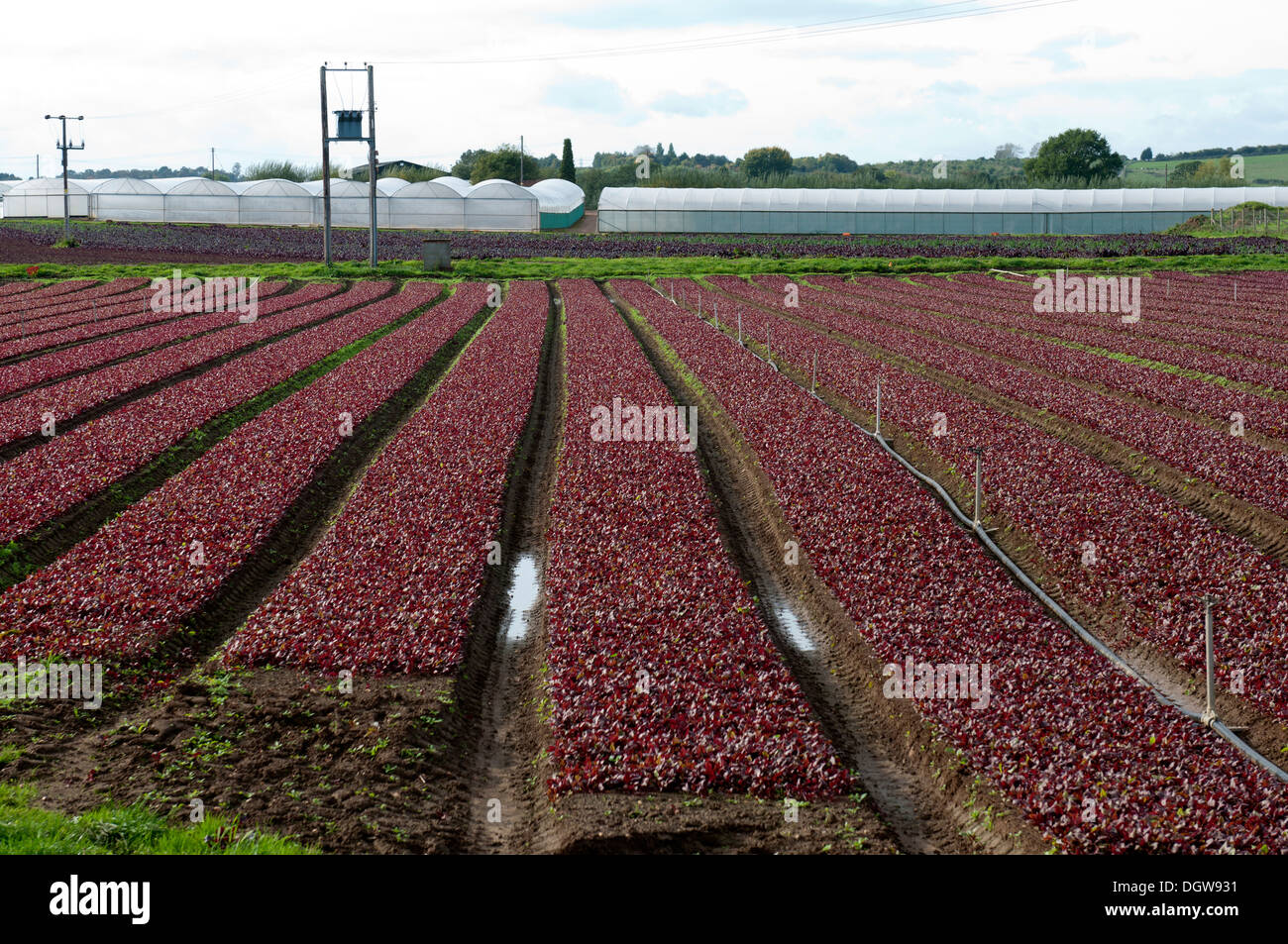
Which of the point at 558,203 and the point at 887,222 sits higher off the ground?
the point at 558,203

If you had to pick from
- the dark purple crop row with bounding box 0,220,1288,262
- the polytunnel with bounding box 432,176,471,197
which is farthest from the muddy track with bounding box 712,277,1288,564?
the polytunnel with bounding box 432,176,471,197

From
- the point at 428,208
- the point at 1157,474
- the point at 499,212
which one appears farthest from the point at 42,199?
the point at 1157,474

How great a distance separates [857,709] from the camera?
36.7 feet

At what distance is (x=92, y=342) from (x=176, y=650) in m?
25.7

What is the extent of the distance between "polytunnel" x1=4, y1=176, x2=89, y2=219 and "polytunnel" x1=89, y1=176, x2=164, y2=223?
327 cm

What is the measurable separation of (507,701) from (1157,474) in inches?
497

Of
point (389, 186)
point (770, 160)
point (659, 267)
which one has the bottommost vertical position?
point (659, 267)

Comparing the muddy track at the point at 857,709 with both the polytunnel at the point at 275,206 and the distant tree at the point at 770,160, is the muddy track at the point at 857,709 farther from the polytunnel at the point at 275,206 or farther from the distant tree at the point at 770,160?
the distant tree at the point at 770,160

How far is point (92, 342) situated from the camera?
112 feet

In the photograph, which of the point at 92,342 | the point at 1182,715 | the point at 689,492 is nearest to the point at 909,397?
the point at 689,492

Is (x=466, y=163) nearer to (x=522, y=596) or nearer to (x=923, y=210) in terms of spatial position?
(x=923, y=210)

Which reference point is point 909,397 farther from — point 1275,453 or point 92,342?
point 92,342

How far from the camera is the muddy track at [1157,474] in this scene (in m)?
15.8
